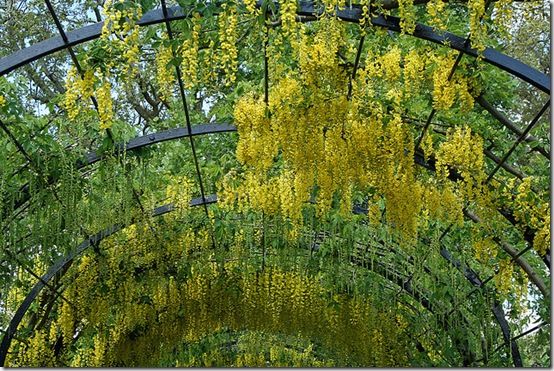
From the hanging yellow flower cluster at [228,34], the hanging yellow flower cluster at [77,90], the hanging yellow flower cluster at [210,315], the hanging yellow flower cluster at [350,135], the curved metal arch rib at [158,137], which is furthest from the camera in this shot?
the hanging yellow flower cluster at [210,315]

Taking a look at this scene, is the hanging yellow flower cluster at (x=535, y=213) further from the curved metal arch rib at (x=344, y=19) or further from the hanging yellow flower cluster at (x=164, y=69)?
the hanging yellow flower cluster at (x=164, y=69)

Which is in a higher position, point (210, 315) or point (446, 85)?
point (210, 315)

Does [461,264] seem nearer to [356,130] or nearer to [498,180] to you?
[498,180]

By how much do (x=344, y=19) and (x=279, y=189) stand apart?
2.02 metres

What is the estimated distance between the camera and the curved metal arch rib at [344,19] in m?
3.61

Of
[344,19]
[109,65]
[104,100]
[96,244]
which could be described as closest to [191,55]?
[109,65]

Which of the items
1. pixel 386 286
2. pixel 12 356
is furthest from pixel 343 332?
pixel 12 356

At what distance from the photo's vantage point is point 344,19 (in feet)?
12.3

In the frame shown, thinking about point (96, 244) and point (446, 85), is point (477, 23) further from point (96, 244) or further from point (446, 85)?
point (96, 244)

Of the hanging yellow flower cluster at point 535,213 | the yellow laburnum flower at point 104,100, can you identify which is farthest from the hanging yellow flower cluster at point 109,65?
the hanging yellow flower cluster at point 535,213

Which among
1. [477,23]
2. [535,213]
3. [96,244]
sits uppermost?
[96,244]

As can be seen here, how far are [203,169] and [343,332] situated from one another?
120 inches

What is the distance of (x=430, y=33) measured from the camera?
379 cm

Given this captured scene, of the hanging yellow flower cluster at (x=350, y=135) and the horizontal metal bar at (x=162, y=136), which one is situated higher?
the horizontal metal bar at (x=162, y=136)
